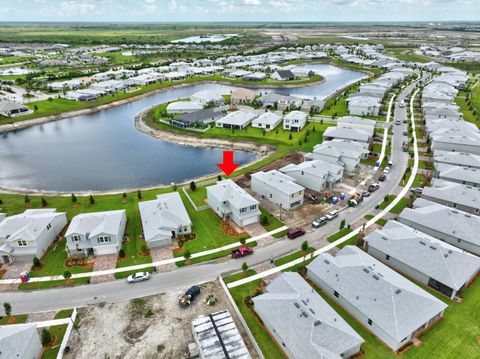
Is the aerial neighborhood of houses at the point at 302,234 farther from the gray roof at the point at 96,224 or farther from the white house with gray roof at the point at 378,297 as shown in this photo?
the gray roof at the point at 96,224

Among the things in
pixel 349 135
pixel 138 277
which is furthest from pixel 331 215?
pixel 349 135

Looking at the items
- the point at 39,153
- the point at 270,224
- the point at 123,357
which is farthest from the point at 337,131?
the point at 39,153

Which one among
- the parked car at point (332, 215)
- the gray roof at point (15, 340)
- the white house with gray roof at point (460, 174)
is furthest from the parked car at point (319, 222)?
the gray roof at point (15, 340)

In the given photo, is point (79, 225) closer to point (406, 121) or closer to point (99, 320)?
point (99, 320)

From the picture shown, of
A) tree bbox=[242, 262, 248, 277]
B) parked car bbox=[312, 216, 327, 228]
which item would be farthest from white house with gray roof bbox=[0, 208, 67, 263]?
parked car bbox=[312, 216, 327, 228]

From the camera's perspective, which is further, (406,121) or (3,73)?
(3,73)

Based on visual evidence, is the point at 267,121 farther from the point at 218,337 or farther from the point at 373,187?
the point at 218,337
